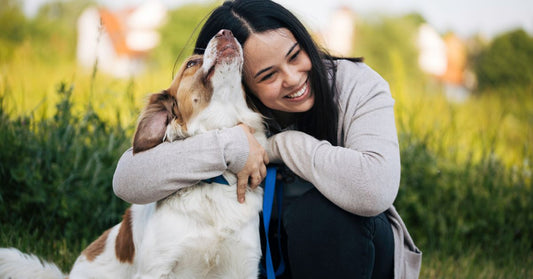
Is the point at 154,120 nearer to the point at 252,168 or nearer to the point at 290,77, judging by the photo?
the point at 252,168

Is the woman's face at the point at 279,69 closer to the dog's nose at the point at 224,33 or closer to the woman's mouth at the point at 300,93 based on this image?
the woman's mouth at the point at 300,93

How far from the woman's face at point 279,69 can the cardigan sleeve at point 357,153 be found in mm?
168

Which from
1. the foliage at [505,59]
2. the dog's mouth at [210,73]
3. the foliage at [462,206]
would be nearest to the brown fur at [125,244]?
the dog's mouth at [210,73]

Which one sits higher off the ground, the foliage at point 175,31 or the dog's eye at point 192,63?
the dog's eye at point 192,63

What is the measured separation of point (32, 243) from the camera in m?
2.62

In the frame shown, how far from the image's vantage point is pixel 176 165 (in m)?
1.81

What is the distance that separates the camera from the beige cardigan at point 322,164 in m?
1.77

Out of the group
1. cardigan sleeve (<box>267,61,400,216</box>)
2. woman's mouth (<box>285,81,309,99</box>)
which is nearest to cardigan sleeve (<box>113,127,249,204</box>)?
cardigan sleeve (<box>267,61,400,216</box>)

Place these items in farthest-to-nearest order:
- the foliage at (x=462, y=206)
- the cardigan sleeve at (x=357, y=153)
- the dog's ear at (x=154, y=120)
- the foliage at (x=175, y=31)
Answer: the foliage at (x=175, y=31) < the foliage at (x=462, y=206) < the dog's ear at (x=154, y=120) < the cardigan sleeve at (x=357, y=153)

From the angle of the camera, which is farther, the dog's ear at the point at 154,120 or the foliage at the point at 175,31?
the foliage at the point at 175,31

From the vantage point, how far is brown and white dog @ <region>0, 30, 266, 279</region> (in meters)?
Result: 1.84

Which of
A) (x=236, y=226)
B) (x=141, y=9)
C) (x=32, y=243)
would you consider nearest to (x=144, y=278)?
(x=236, y=226)

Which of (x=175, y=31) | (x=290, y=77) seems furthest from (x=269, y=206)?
(x=175, y=31)

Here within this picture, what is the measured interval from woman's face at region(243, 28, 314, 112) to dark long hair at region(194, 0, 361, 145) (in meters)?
0.03
